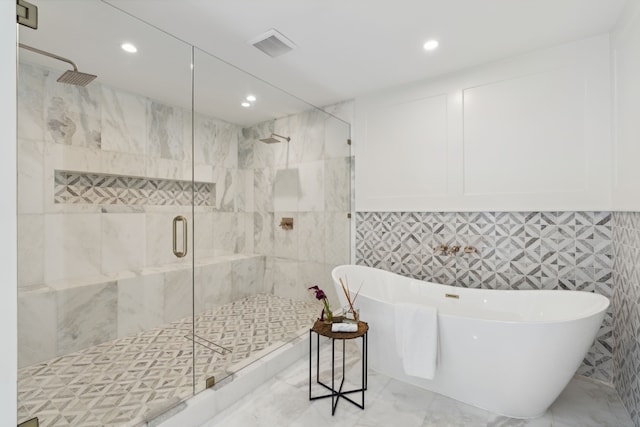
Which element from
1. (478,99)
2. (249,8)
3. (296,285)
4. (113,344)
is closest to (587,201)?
(478,99)

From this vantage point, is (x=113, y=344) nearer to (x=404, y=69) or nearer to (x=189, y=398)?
(x=189, y=398)

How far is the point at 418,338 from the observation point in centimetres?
188

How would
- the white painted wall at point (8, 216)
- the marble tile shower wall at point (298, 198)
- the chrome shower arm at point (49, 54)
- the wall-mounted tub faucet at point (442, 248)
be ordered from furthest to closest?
1. the wall-mounted tub faucet at point (442, 248)
2. the marble tile shower wall at point (298, 198)
3. the chrome shower arm at point (49, 54)
4. the white painted wall at point (8, 216)

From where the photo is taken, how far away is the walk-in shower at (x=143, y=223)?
5.06 ft

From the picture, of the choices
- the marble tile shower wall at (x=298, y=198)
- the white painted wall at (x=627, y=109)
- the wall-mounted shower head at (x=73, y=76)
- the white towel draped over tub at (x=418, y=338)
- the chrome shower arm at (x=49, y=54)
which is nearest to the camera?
the chrome shower arm at (x=49, y=54)

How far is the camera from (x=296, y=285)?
2904 millimetres

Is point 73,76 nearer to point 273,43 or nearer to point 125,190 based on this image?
point 125,190

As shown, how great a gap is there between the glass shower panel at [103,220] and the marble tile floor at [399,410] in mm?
520

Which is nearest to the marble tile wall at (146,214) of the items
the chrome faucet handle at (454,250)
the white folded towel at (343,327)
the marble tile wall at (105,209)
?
the marble tile wall at (105,209)

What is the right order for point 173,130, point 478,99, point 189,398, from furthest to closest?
point 478,99 → point 173,130 → point 189,398

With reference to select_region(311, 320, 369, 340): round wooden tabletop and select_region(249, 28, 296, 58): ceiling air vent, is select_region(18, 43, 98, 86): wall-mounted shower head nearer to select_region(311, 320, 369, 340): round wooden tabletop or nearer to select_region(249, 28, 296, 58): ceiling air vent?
select_region(249, 28, 296, 58): ceiling air vent

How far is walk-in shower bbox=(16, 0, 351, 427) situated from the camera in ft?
5.06

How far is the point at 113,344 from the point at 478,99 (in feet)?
11.2

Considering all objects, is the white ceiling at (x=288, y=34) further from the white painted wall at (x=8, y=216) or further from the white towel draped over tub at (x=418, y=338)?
the white towel draped over tub at (x=418, y=338)
